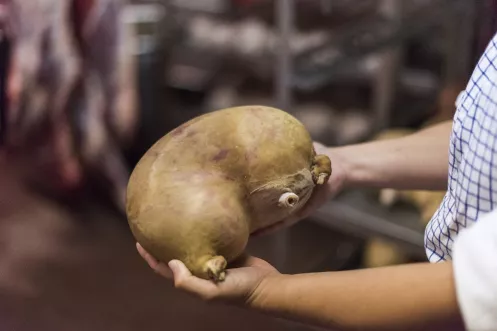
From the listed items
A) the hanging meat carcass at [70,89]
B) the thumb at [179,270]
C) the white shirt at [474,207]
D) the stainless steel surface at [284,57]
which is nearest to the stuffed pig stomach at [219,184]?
the thumb at [179,270]

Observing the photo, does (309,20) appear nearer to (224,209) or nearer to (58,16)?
(58,16)

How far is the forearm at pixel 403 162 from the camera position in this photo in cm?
69

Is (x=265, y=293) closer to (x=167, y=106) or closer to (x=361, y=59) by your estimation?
(x=361, y=59)

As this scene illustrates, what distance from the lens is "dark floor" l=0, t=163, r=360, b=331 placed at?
138 cm

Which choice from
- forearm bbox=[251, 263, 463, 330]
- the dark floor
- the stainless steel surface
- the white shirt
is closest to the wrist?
forearm bbox=[251, 263, 463, 330]

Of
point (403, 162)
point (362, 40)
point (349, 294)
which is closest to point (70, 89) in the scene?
point (362, 40)

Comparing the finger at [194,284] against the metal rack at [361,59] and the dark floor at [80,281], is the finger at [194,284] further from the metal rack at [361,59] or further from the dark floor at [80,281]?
the dark floor at [80,281]

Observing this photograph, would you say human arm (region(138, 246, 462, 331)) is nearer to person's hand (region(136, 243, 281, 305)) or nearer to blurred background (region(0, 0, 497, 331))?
person's hand (region(136, 243, 281, 305))

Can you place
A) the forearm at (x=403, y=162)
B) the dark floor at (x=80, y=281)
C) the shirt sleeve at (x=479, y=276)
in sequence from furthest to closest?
the dark floor at (x=80, y=281), the forearm at (x=403, y=162), the shirt sleeve at (x=479, y=276)

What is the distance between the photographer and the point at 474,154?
1.62 feet

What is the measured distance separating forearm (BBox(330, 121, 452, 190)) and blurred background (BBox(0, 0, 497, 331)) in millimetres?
414

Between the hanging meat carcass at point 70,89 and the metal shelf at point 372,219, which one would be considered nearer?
the metal shelf at point 372,219

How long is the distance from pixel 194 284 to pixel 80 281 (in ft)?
3.49

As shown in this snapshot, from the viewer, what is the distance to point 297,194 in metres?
0.60
